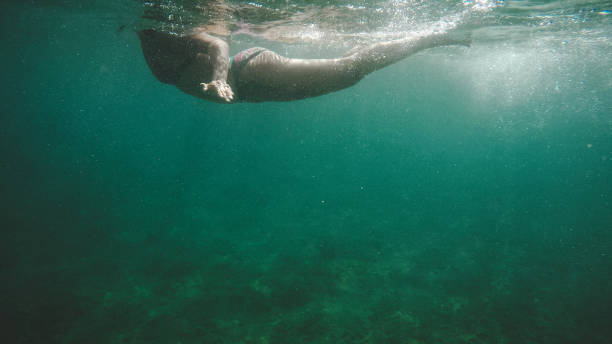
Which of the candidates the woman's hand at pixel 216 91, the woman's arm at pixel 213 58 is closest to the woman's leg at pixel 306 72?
the woman's arm at pixel 213 58

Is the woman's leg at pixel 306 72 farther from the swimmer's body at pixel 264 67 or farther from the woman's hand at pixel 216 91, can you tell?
the woman's hand at pixel 216 91

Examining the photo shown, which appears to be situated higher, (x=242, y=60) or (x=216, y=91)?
(x=242, y=60)

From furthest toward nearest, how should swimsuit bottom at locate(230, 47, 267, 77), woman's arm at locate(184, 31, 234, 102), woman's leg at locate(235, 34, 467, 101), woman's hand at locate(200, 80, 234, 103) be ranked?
woman's arm at locate(184, 31, 234, 102) → swimsuit bottom at locate(230, 47, 267, 77) → woman's leg at locate(235, 34, 467, 101) → woman's hand at locate(200, 80, 234, 103)

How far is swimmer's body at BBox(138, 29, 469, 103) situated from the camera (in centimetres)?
355

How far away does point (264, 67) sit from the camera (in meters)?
3.57

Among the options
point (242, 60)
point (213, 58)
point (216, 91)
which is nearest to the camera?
point (216, 91)

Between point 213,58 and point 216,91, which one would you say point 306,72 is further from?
point 213,58

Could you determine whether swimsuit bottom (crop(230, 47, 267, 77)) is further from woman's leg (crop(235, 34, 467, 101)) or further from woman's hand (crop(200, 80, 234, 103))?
woman's hand (crop(200, 80, 234, 103))

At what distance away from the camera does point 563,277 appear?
10.6 metres

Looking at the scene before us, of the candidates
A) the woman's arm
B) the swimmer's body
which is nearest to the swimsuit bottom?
the swimmer's body

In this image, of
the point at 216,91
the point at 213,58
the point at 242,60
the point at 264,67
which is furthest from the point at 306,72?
the point at 213,58

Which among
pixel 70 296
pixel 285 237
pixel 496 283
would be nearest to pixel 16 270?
pixel 70 296

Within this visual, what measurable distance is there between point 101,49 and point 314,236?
2870 centimetres

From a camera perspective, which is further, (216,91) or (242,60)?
(242,60)
